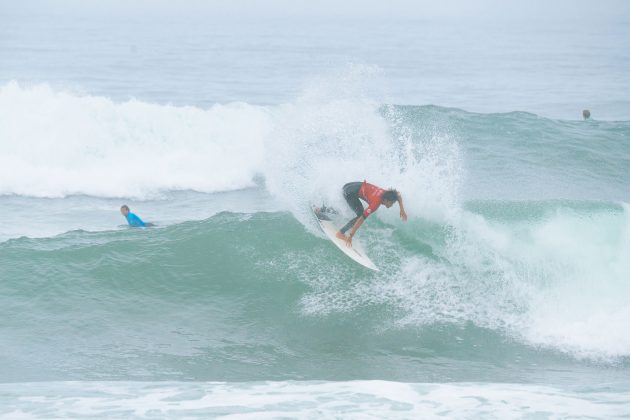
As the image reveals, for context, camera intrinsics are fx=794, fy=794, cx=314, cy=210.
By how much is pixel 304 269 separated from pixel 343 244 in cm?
76

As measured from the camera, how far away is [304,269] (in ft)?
40.6

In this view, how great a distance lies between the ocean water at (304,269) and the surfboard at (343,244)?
0.29 m

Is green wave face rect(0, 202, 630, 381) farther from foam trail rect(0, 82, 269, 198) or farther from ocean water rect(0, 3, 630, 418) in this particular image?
foam trail rect(0, 82, 269, 198)

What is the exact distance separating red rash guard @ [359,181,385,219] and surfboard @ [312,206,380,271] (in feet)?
2.04

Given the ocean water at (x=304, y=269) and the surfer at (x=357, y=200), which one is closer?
the ocean water at (x=304, y=269)

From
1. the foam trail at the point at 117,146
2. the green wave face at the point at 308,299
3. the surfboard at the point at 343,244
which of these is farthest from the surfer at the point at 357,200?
the foam trail at the point at 117,146

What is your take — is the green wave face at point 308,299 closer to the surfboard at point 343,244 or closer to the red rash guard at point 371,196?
the surfboard at point 343,244

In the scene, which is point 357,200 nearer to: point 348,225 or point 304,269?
point 348,225

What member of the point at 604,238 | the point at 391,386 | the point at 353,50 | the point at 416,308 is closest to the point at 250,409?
the point at 391,386

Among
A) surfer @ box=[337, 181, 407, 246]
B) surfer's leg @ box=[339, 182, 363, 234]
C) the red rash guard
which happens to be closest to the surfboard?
surfer @ box=[337, 181, 407, 246]

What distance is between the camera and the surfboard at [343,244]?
11812 mm

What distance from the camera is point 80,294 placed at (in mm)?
11922

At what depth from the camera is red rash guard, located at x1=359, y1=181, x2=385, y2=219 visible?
11.5m

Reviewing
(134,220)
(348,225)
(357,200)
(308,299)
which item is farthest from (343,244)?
(134,220)
